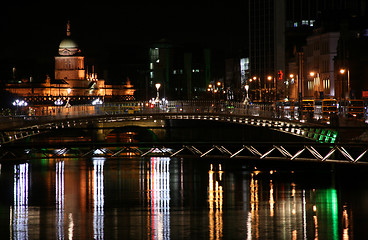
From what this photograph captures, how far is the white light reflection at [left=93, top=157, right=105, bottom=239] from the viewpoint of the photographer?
147ft

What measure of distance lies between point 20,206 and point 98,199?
6.04 m

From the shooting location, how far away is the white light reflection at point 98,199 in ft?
147

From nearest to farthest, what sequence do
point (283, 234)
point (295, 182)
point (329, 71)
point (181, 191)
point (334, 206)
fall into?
point (283, 234)
point (334, 206)
point (181, 191)
point (295, 182)
point (329, 71)

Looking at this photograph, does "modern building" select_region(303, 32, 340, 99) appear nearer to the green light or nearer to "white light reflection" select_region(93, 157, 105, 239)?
"white light reflection" select_region(93, 157, 105, 239)

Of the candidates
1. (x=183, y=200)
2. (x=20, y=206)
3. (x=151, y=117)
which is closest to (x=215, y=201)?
(x=183, y=200)

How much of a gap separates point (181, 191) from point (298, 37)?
431 feet

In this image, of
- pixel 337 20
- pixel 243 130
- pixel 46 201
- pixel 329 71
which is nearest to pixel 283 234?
pixel 46 201

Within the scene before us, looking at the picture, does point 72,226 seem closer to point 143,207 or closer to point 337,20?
point 143,207

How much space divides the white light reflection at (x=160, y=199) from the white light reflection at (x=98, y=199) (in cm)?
277

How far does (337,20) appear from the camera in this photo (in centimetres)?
13475

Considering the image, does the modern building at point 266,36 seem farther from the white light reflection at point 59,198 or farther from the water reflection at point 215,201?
the water reflection at point 215,201

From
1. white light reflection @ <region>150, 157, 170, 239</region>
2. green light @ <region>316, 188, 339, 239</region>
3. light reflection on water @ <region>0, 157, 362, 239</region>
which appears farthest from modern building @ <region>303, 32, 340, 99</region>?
green light @ <region>316, 188, 339, 239</region>

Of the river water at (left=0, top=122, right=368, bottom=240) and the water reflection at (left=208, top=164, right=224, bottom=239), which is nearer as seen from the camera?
the river water at (left=0, top=122, right=368, bottom=240)

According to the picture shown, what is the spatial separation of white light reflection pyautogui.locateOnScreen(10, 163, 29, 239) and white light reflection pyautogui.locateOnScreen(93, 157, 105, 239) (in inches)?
142
